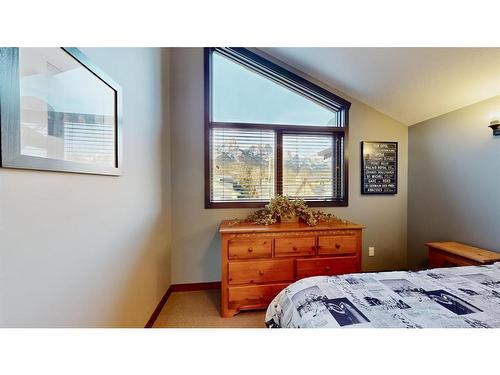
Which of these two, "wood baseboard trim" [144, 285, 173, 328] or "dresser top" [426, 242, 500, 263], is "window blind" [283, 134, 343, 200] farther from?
"wood baseboard trim" [144, 285, 173, 328]

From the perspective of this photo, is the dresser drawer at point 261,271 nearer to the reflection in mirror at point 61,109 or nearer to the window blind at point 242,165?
the window blind at point 242,165

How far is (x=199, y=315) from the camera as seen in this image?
197 centimetres

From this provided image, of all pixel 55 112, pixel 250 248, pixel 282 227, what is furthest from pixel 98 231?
pixel 282 227

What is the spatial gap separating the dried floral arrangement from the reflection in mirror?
61.9 inches

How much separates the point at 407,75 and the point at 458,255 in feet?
6.02

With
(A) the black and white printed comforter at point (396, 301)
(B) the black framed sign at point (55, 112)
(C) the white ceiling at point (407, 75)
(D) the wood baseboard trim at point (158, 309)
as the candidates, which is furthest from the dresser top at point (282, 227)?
(C) the white ceiling at point (407, 75)

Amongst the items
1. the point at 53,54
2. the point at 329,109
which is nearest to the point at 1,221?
the point at 53,54

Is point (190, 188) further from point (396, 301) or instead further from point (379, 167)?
Result: point (379, 167)

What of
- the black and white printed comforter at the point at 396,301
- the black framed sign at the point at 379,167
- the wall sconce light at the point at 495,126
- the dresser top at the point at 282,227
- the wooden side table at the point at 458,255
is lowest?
the wooden side table at the point at 458,255

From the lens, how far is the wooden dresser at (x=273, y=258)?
192 centimetres

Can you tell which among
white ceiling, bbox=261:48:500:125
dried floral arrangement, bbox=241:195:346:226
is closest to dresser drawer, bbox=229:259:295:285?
dried floral arrangement, bbox=241:195:346:226

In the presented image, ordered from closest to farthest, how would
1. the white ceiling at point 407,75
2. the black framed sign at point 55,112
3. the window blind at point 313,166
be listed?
the black framed sign at point 55,112 → the white ceiling at point 407,75 → the window blind at point 313,166
